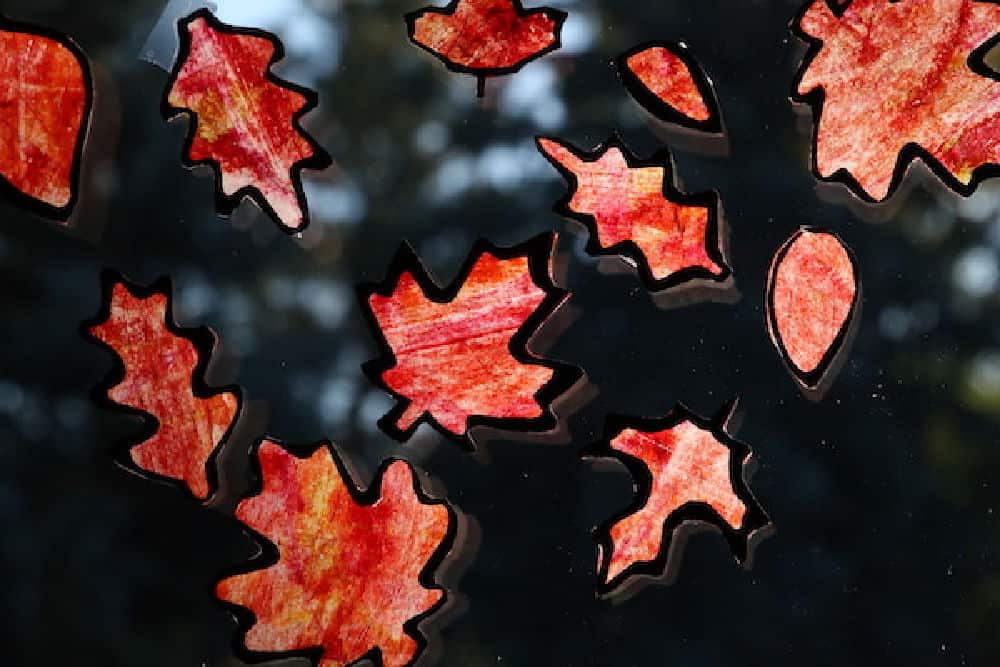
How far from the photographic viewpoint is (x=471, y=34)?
3.22 ft

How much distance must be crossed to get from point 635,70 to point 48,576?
0.65m

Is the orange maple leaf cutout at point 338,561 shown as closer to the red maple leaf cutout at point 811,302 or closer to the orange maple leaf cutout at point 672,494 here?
the orange maple leaf cutout at point 672,494

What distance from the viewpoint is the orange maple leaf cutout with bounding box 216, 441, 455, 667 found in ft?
3.05

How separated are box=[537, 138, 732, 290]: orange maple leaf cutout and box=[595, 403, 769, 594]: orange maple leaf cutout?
0.42 ft

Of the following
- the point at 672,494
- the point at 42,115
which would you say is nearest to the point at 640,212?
the point at 672,494

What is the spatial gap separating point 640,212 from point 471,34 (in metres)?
0.21

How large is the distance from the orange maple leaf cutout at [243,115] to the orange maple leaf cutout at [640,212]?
0.21 meters

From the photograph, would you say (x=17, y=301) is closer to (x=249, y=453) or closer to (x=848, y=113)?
(x=249, y=453)

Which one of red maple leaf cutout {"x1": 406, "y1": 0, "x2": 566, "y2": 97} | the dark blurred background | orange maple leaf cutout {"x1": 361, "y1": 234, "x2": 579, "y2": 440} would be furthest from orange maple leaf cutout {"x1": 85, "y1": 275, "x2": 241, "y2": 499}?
red maple leaf cutout {"x1": 406, "y1": 0, "x2": 566, "y2": 97}

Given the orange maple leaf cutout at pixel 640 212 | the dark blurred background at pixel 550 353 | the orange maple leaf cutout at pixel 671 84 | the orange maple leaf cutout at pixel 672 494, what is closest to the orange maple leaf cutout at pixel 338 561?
the dark blurred background at pixel 550 353

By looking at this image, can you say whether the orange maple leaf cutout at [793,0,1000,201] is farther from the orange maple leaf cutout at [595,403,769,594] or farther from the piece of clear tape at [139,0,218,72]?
the piece of clear tape at [139,0,218,72]

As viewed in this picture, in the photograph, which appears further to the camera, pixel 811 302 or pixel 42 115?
pixel 811 302

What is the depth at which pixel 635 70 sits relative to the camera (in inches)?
39.6

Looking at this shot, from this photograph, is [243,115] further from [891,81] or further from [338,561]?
[891,81]
